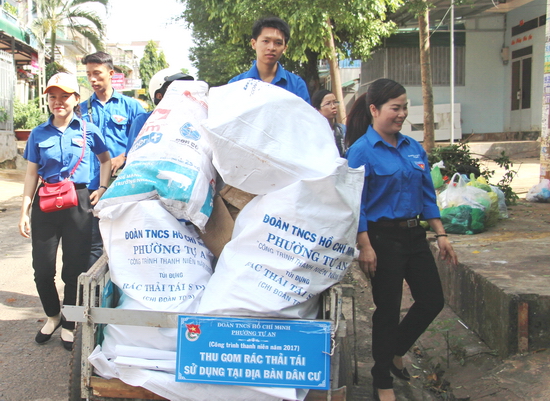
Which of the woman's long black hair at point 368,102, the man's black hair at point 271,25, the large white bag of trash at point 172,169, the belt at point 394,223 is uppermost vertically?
the man's black hair at point 271,25

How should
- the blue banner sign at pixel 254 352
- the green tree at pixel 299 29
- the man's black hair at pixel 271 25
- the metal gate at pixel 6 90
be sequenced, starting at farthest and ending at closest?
the metal gate at pixel 6 90
the green tree at pixel 299 29
the man's black hair at pixel 271 25
the blue banner sign at pixel 254 352

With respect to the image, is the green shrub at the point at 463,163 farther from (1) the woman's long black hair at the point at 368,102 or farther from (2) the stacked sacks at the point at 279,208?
(2) the stacked sacks at the point at 279,208

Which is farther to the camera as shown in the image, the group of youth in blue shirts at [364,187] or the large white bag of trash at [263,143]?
the group of youth in blue shirts at [364,187]

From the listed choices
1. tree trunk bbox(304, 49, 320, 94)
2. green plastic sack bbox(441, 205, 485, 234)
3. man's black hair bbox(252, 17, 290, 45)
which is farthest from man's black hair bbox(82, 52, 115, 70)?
tree trunk bbox(304, 49, 320, 94)

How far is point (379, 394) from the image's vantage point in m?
2.79

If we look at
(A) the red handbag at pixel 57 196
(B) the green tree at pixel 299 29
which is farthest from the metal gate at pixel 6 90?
(A) the red handbag at pixel 57 196

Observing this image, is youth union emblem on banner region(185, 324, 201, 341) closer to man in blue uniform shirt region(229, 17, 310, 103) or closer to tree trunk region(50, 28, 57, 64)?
man in blue uniform shirt region(229, 17, 310, 103)

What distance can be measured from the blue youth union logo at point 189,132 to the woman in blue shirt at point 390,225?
31.6 inches

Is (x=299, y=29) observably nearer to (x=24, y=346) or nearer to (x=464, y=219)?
(x=464, y=219)

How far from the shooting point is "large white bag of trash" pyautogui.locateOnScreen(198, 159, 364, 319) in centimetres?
211

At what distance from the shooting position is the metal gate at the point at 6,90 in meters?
15.7

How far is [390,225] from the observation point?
107 inches

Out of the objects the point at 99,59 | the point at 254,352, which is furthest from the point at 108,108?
the point at 254,352

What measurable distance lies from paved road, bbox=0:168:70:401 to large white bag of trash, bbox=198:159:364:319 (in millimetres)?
1507
